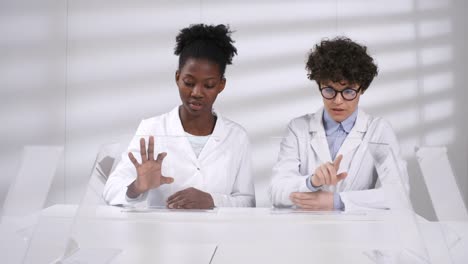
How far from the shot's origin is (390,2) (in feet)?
12.6

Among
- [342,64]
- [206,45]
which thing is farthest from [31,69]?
[342,64]

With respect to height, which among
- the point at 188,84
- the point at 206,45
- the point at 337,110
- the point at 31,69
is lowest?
the point at 337,110

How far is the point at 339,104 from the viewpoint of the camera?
1.33 m

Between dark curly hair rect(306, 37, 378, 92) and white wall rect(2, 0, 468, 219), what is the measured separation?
1867 millimetres

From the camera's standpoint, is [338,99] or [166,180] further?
[338,99]

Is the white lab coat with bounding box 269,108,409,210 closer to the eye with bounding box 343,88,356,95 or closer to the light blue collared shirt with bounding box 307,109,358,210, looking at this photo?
the light blue collared shirt with bounding box 307,109,358,210

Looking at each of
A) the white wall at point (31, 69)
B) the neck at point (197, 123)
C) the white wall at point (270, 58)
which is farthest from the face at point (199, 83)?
the white wall at point (31, 69)

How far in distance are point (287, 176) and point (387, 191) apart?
0.18 m

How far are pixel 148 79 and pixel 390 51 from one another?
64.7 inches

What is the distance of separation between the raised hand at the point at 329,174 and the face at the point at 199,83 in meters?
0.64

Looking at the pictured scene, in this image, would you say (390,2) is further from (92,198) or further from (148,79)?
(92,198)

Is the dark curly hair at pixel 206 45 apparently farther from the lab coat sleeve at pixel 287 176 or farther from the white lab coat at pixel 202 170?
the lab coat sleeve at pixel 287 176

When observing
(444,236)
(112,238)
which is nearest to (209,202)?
(112,238)

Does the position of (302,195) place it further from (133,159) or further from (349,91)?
(349,91)
